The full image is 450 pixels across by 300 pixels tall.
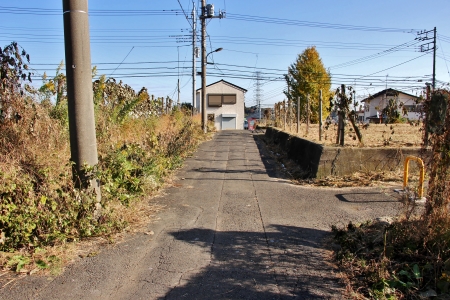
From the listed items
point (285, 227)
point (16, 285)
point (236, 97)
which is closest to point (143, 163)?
point (285, 227)

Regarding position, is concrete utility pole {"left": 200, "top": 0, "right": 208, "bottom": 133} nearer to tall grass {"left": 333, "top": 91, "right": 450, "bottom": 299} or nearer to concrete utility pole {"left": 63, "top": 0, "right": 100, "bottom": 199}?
concrete utility pole {"left": 63, "top": 0, "right": 100, "bottom": 199}

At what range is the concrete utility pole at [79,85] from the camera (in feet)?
14.6

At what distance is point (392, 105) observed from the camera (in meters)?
9.78

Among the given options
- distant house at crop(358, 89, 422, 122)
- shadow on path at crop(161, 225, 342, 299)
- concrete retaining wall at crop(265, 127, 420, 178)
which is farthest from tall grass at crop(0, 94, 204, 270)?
distant house at crop(358, 89, 422, 122)

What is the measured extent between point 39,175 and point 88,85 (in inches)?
51.3

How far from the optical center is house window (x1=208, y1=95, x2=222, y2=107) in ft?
165

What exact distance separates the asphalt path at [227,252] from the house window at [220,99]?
43.9 meters

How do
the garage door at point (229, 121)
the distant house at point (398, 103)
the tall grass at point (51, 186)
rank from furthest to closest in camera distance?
the garage door at point (229, 121), the distant house at point (398, 103), the tall grass at point (51, 186)

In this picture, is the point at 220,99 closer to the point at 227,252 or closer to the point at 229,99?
the point at 229,99

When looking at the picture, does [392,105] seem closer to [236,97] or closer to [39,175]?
[39,175]

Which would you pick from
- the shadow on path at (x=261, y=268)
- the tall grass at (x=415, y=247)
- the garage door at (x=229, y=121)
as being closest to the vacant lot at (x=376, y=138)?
the tall grass at (x=415, y=247)

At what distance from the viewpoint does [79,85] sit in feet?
14.8

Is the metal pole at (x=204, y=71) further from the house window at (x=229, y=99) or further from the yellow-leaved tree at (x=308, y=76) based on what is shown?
the house window at (x=229, y=99)

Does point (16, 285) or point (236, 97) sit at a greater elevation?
point (236, 97)
